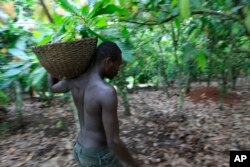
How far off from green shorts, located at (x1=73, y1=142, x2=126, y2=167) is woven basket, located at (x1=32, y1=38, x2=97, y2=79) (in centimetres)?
57

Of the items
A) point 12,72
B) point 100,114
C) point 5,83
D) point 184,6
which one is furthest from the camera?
point 5,83

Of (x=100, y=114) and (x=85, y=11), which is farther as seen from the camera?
(x=85, y=11)

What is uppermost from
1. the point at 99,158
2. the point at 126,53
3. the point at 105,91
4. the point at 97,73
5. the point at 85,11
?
the point at 85,11

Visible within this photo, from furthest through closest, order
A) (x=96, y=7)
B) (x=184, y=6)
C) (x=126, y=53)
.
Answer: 1. (x=126, y=53)
2. (x=96, y=7)
3. (x=184, y=6)

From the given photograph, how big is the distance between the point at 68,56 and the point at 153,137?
266 cm

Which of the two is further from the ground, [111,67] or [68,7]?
[68,7]

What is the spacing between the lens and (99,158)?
7.54 feet

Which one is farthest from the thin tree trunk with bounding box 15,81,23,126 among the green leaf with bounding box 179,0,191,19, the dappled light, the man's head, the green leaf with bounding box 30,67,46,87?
the green leaf with bounding box 179,0,191,19

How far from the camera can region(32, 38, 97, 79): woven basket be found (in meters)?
2.20

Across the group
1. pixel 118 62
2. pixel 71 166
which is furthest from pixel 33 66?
pixel 71 166

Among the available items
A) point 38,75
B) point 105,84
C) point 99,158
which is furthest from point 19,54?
point 99,158

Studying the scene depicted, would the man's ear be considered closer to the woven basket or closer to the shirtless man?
the shirtless man

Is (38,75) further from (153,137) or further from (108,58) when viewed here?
(153,137)

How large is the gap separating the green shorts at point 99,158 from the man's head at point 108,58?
Result: 54cm
